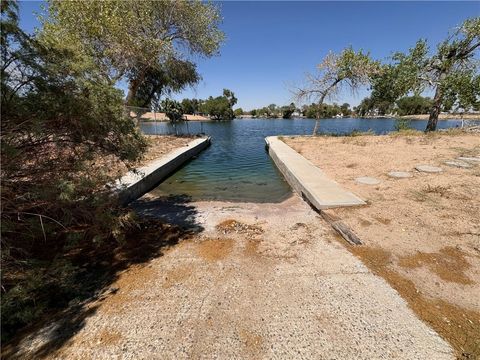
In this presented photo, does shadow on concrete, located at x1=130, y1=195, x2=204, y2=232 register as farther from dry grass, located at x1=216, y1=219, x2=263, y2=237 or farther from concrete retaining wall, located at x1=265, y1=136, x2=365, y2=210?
concrete retaining wall, located at x1=265, y1=136, x2=365, y2=210

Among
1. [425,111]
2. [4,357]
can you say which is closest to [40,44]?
[4,357]

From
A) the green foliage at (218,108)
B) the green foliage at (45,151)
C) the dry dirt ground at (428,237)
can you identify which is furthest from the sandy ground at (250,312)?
the green foliage at (218,108)

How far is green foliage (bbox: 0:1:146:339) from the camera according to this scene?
8.78 feet

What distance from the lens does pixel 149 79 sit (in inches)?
815

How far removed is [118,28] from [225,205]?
31.7 ft

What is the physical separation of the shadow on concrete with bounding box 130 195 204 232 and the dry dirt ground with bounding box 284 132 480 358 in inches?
130

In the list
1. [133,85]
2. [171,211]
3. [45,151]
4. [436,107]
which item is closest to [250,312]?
[45,151]

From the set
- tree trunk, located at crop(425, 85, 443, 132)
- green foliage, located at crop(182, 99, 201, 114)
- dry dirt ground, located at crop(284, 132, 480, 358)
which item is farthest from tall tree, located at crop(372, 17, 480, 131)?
green foliage, located at crop(182, 99, 201, 114)

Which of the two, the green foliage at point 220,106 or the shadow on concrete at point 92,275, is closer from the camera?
the shadow on concrete at point 92,275

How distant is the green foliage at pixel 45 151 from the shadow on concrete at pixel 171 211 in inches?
55.5

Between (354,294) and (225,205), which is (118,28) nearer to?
(225,205)

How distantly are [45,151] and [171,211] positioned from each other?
3245mm

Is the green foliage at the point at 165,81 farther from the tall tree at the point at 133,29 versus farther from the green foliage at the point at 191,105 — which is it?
the green foliage at the point at 191,105

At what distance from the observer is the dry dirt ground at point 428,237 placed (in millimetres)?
2697
